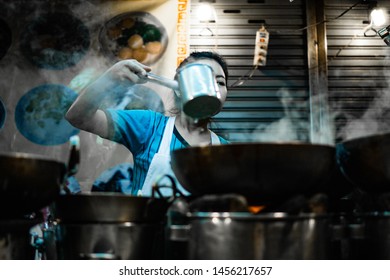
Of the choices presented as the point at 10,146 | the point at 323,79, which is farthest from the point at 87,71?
the point at 323,79

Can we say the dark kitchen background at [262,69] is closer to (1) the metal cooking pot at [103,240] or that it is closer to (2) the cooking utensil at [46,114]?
(2) the cooking utensil at [46,114]

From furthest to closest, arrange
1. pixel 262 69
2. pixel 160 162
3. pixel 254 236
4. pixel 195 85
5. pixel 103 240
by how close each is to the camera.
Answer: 1. pixel 262 69
2. pixel 160 162
3. pixel 195 85
4. pixel 103 240
5. pixel 254 236

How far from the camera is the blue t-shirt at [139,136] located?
8.13 feet

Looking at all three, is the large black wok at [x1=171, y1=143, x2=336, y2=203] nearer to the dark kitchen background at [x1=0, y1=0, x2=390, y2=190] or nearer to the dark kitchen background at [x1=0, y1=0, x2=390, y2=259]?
the dark kitchen background at [x1=0, y1=0, x2=390, y2=259]

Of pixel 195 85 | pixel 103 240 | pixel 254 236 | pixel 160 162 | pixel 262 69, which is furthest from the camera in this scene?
pixel 262 69

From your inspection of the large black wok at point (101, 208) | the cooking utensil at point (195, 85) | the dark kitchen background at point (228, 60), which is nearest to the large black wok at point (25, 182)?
the large black wok at point (101, 208)

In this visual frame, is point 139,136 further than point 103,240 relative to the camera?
Yes

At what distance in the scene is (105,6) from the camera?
4.04 metres

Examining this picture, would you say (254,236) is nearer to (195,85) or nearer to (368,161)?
(368,161)

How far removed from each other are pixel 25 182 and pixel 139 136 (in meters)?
1.47

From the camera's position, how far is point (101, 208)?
1.16 metres

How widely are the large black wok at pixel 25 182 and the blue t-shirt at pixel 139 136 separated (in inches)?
52.9

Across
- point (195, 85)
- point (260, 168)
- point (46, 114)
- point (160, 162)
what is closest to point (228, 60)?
point (46, 114)
